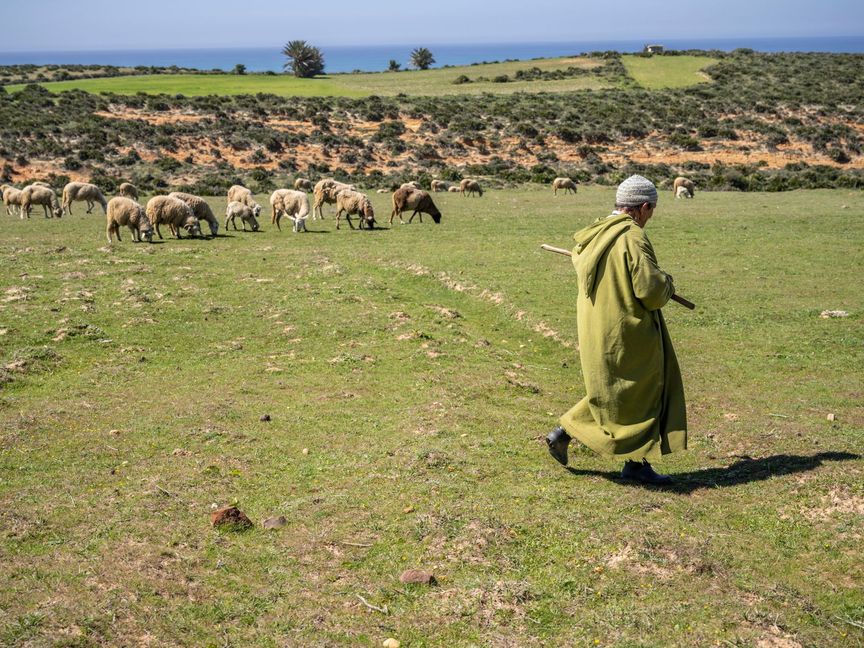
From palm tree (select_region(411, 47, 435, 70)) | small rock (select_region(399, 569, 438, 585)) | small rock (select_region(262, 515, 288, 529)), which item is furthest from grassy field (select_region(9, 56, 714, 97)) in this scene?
small rock (select_region(399, 569, 438, 585))

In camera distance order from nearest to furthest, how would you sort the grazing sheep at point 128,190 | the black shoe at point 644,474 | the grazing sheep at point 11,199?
1. the black shoe at point 644,474
2. the grazing sheep at point 11,199
3. the grazing sheep at point 128,190

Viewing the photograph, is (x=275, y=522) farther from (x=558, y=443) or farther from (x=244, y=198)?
(x=244, y=198)

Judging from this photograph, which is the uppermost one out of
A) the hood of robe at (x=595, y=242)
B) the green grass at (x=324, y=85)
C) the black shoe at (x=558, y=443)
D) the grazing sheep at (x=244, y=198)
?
the green grass at (x=324, y=85)

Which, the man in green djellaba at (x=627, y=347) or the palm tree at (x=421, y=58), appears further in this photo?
the palm tree at (x=421, y=58)

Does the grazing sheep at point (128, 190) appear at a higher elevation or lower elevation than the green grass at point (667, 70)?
lower

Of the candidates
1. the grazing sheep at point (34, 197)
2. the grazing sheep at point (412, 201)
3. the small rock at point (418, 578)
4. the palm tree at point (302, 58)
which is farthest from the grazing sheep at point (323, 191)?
the palm tree at point (302, 58)

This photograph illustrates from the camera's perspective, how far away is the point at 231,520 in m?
6.60

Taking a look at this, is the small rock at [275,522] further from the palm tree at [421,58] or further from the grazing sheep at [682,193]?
the palm tree at [421,58]

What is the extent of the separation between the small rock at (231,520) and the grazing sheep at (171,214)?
17255mm

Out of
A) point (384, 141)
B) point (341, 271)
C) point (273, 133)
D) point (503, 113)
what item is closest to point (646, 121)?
point (503, 113)

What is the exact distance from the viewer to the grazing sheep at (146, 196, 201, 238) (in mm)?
22594

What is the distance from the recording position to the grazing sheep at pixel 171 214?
74.1 ft

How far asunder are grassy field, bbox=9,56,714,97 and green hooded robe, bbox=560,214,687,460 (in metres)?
69.5

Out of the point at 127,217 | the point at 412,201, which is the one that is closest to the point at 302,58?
the point at 412,201
